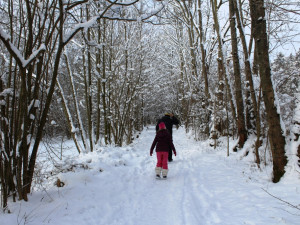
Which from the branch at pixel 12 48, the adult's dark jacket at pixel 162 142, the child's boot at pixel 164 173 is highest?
the branch at pixel 12 48

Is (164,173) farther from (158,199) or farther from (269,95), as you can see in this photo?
(269,95)

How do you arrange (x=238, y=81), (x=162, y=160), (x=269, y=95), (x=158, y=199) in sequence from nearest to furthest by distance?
(x=158, y=199) < (x=269, y=95) < (x=162, y=160) < (x=238, y=81)

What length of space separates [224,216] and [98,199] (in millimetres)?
2168

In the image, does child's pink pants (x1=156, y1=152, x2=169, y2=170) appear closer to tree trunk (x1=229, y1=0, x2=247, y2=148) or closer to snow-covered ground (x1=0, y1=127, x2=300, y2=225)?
snow-covered ground (x1=0, y1=127, x2=300, y2=225)

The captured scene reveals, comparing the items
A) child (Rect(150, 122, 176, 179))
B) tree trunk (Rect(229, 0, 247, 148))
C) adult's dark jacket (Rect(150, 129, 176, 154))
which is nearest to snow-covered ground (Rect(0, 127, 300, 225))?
child (Rect(150, 122, 176, 179))

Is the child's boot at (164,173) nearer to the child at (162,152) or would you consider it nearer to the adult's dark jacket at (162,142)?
the child at (162,152)

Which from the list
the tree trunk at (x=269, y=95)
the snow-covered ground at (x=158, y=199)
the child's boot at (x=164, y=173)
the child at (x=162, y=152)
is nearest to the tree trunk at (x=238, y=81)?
the snow-covered ground at (x=158, y=199)

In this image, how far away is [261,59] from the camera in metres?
4.39

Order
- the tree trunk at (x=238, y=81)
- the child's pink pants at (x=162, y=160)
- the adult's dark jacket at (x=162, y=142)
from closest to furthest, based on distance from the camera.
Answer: the child's pink pants at (x=162, y=160) < the adult's dark jacket at (x=162, y=142) < the tree trunk at (x=238, y=81)

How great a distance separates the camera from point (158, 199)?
161 inches

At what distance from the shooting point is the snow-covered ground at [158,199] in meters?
3.01

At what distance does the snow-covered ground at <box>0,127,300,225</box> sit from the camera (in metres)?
3.01

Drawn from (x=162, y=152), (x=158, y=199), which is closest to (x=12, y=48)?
(x=158, y=199)

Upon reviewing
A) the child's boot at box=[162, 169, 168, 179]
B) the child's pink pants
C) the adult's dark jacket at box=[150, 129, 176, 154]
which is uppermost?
Answer: the adult's dark jacket at box=[150, 129, 176, 154]
